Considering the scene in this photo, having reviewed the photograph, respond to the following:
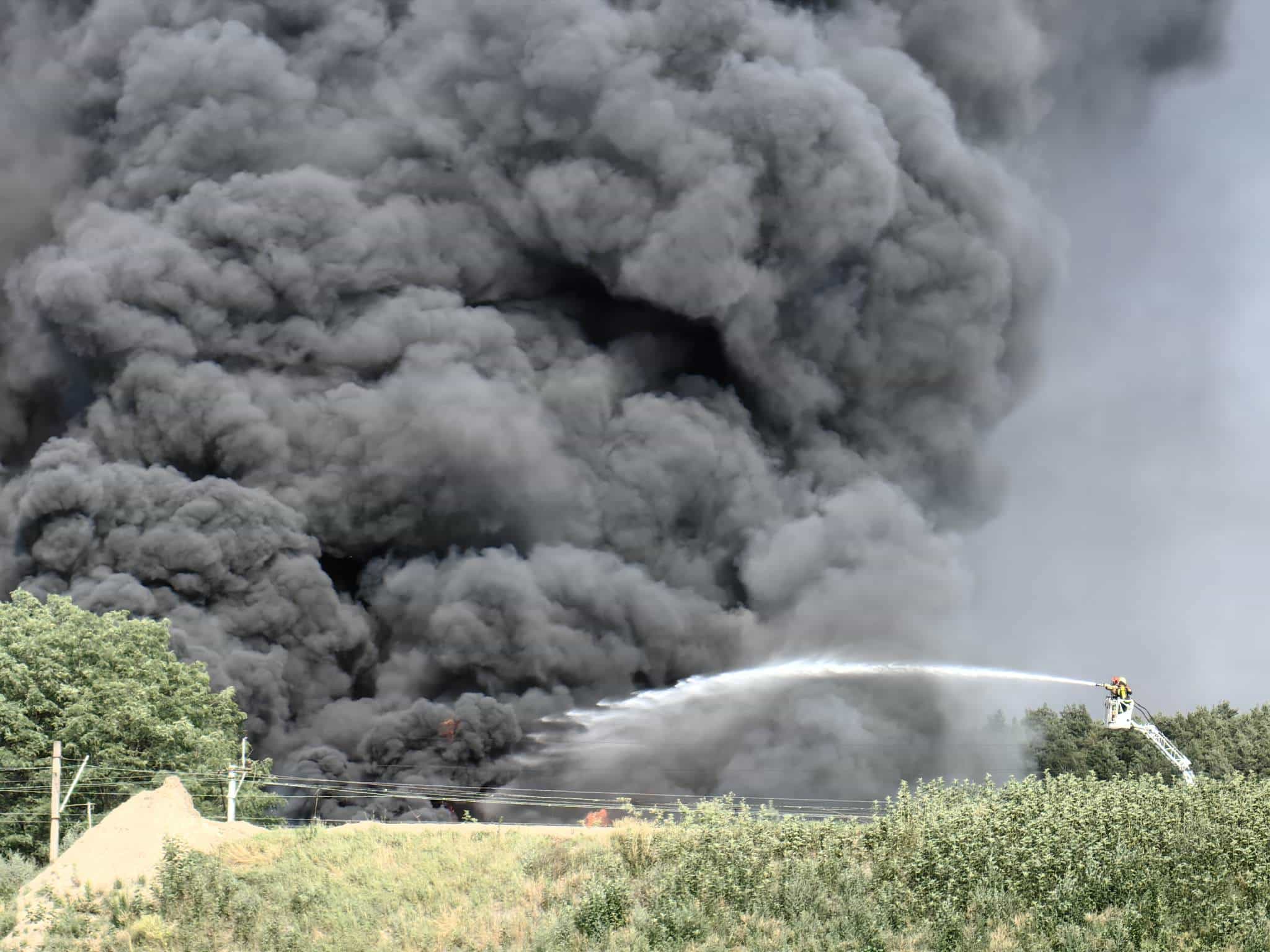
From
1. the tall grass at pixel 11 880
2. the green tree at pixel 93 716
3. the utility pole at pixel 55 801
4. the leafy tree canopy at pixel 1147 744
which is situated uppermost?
the leafy tree canopy at pixel 1147 744

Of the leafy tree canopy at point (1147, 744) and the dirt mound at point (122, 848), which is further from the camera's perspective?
the leafy tree canopy at point (1147, 744)

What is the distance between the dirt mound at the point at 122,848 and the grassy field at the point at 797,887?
65 centimetres

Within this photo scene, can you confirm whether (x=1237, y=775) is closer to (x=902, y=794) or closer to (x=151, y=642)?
(x=902, y=794)

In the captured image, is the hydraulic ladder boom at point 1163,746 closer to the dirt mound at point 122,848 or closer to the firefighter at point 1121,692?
the firefighter at point 1121,692

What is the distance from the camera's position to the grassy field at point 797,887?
68.4 ft

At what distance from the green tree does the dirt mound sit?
7.31 meters

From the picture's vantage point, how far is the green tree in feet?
111

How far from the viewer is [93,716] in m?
34.4

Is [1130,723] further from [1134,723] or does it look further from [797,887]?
[797,887]

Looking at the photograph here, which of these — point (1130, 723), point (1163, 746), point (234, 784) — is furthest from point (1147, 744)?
point (234, 784)

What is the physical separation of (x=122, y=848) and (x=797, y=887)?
1311cm

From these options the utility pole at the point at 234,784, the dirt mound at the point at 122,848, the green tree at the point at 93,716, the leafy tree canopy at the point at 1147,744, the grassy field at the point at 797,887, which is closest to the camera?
the grassy field at the point at 797,887

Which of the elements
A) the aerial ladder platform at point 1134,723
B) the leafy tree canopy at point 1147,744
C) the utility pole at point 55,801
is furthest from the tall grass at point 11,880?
the leafy tree canopy at point 1147,744

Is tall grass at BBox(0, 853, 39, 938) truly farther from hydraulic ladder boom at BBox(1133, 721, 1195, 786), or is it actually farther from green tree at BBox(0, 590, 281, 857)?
hydraulic ladder boom at BBox(1133, 721, 1195, 786)
